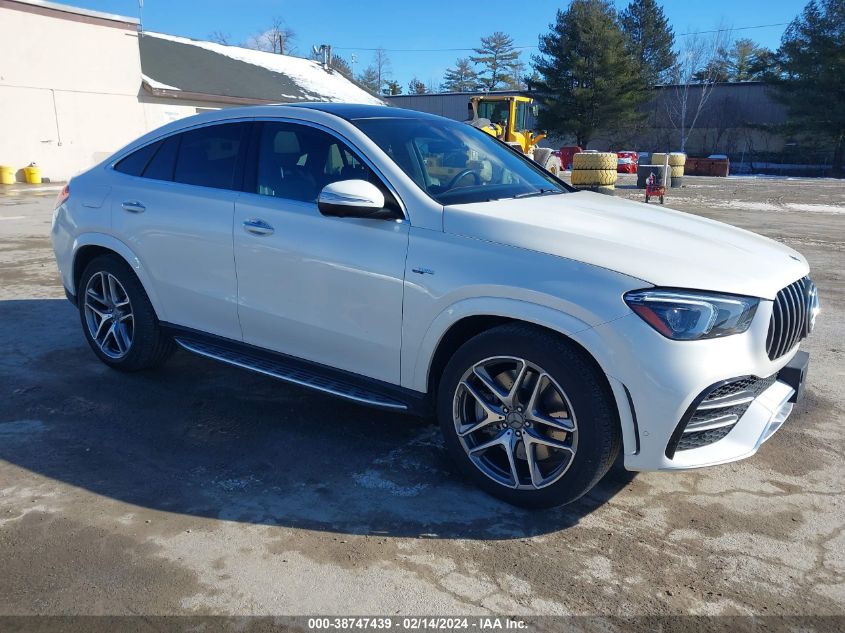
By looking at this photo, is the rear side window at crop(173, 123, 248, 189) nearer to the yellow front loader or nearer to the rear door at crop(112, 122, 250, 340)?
the rear door at crop(112, 122, 250, 340)

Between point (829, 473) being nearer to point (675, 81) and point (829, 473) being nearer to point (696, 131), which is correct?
point (696, 131)

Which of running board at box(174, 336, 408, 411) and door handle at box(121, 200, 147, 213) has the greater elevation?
door handle at box(121, 200, 147, 213)

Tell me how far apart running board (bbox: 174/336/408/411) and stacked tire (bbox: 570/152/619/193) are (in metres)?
14.6

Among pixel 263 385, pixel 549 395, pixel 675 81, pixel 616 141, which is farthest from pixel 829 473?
pixel 675 81

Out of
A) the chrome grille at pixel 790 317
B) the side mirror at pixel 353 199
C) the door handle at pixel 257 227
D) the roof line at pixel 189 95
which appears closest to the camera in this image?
the chrome grille at pixel 790 317

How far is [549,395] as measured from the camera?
10.1ft

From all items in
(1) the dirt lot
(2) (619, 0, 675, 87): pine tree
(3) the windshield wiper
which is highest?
(2) (619, 0, 675, 87): pine tree

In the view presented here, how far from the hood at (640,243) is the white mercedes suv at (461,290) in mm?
14

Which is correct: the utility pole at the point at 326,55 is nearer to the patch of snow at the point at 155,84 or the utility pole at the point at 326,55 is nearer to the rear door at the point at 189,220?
the patch of snow at the point at 155,84

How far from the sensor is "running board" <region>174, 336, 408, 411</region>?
140 inches

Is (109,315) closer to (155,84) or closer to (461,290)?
(461,290)

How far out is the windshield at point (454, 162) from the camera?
11.9ft

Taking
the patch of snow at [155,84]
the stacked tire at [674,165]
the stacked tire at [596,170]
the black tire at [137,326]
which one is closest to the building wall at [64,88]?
the patch of snow at [155,84]

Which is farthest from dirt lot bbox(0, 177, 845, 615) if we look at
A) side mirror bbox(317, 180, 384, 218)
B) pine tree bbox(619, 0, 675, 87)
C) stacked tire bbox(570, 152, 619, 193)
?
pine tree bbox(619, 0, 675, 87)
